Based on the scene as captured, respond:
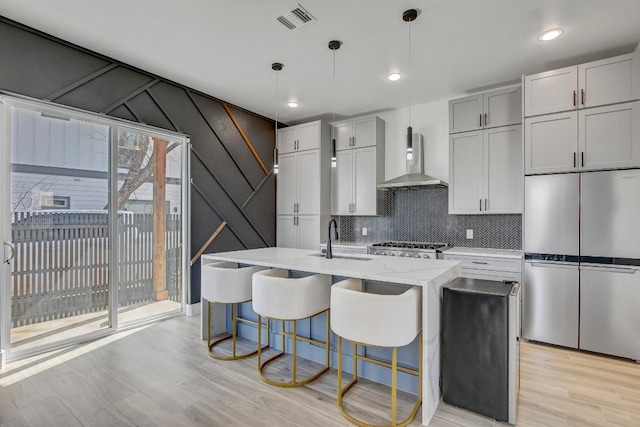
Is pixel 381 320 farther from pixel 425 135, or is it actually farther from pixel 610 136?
pixel 425 135

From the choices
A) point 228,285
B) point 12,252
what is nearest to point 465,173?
point 228,285

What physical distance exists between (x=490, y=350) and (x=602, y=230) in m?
1.96

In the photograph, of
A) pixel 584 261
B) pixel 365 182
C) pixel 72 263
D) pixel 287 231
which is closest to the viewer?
pixel 584 261

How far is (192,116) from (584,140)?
435 cm

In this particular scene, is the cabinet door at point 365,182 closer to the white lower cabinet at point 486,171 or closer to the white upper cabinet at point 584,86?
the white lower cabinet at point 486,171

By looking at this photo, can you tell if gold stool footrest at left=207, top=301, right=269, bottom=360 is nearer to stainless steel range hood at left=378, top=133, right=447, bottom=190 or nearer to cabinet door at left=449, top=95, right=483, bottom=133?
stainless steel range hood at left=378, top=133, right=447, bottom=190

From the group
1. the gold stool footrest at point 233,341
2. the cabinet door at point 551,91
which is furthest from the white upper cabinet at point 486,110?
the gold stool footrest at point 233,341

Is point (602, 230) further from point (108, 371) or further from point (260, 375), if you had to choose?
point (108, 371)

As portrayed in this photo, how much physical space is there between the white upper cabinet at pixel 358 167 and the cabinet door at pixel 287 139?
0.65 metres

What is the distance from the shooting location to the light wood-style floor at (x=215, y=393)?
2.00m

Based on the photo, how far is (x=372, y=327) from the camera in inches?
73.9

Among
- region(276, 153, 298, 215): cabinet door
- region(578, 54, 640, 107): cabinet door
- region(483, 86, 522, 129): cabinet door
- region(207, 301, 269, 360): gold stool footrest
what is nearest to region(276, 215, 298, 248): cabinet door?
region(276, 153, 298, 215): cabinet door

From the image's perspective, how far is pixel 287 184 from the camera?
17.2 feet

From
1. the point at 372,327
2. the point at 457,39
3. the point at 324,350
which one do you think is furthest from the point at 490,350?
the point at 457,39
